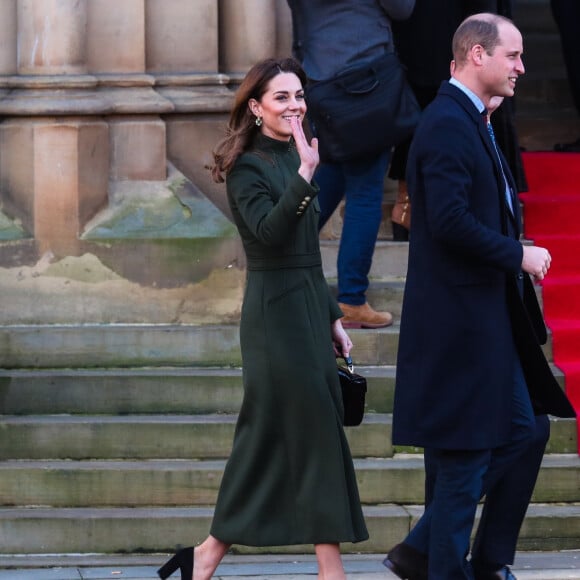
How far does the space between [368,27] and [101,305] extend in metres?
1.70

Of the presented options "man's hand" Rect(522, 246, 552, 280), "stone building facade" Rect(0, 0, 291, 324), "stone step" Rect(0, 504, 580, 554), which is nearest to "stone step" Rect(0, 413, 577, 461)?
"stone step" Rect(0, 504, 580, 554)

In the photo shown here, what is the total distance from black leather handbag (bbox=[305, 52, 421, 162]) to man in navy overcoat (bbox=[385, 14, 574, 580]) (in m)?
1.68

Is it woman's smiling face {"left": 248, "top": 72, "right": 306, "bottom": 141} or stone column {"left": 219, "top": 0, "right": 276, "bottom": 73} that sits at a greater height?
stone column {"left": 219, "top": 0, "right": 276, "bottom": 73}

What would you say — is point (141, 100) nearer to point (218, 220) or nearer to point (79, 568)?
point (218, 220)

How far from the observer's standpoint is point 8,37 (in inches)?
312

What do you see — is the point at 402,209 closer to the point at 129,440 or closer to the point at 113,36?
the point at 113,36

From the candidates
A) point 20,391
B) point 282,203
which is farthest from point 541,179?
point 282,203

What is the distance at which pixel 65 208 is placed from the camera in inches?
305

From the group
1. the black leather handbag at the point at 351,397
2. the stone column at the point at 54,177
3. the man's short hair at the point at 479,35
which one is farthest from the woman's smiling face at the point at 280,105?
the stone column at the point at 54,177

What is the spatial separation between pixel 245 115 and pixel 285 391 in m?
0.92

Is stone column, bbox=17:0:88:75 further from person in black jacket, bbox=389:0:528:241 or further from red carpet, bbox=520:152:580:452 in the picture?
red carpet, bbox=520:152:580:452

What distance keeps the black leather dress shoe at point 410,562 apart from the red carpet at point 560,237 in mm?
1675

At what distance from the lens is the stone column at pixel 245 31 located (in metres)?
8.07

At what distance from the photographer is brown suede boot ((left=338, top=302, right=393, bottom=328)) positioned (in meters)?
7.58
